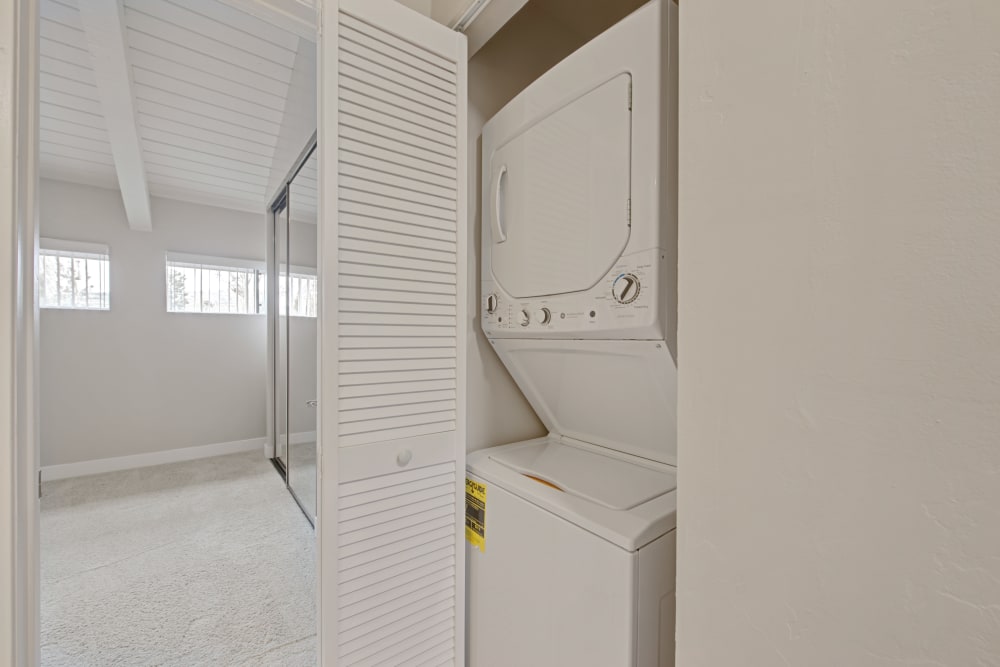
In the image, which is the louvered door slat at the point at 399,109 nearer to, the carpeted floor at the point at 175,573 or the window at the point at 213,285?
the carpeted floor at the point at 175,573

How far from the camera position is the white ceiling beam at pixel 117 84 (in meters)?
1.75

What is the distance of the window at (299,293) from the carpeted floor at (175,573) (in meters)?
1.51

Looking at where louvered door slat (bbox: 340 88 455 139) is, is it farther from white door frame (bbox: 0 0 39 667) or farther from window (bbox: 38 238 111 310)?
window (bbox: 38 238 111 310)

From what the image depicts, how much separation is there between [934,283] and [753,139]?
254mm

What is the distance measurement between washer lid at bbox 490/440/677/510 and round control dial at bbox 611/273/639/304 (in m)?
0.53

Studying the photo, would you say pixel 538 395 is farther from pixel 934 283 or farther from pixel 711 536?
pixel 934 283

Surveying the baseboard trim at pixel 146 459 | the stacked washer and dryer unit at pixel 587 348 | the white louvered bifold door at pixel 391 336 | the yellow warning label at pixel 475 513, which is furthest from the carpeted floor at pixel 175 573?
the stacked washer and dryer unit at pixel 587 348

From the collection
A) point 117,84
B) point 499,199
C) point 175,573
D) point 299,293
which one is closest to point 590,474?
point 499,199

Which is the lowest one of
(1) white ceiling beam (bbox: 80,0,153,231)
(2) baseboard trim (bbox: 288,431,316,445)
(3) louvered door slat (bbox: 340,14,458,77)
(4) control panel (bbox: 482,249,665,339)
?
(2) baseboard trim (bbox: 288,431,316,445)

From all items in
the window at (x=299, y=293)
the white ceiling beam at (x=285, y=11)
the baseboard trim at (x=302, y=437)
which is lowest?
the baseboard trim at (x=302, y=437)

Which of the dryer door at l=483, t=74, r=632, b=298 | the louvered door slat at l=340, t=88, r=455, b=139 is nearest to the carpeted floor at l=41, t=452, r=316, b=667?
the dryer door at l=483, t=74, r=632, b=298

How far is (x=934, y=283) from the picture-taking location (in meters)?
0.37

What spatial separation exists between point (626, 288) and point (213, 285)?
4.53 meters

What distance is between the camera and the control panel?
98 cm
